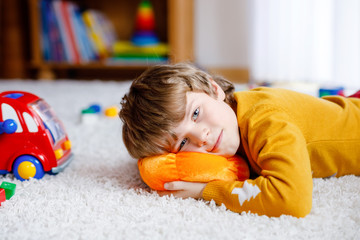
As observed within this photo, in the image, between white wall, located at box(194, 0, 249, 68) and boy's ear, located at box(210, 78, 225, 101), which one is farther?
white wall, located at box(194, 0, 249, 68)

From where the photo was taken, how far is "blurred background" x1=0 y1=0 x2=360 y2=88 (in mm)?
2189

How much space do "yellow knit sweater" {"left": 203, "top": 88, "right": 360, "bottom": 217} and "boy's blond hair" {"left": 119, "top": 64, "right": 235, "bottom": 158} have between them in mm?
117

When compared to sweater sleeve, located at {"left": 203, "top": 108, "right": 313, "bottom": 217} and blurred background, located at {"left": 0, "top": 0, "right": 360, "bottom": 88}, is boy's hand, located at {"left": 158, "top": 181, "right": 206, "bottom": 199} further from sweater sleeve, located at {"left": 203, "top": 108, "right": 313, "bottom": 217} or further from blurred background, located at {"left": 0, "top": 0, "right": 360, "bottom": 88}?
blurred background, located at {"left": 0, "top": 0, "right": 360, "bottom": 88}

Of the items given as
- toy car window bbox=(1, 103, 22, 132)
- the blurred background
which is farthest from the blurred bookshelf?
toy car window bbox=(1, 103, 22, 132)

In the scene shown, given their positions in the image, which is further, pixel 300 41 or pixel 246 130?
pixel 300 41

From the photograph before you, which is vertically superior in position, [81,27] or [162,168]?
[81,27]

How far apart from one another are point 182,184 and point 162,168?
0.05m

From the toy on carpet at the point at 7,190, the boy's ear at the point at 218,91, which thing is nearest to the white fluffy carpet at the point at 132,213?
the toy on carpet at the point at 7,190

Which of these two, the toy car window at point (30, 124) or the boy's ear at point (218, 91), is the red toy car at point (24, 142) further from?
the boy's ear at point (218, 91)

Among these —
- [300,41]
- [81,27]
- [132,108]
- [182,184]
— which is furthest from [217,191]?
[81,27]

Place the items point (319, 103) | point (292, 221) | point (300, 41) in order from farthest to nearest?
point (300, 41)
point (319, 103)
point (292, 221)

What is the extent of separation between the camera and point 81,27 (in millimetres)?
2592

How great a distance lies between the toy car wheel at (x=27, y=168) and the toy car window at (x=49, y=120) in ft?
0.23

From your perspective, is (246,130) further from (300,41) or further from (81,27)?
(81,27)
